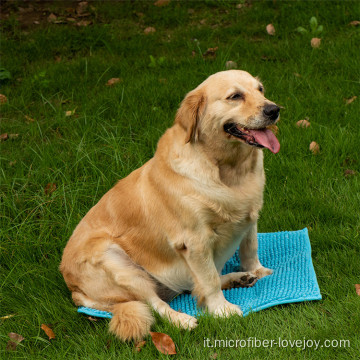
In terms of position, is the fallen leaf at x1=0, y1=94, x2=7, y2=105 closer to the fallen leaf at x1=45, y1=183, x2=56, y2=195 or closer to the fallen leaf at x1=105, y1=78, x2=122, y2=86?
the fallen leaf at x1=105, y1=78, x2=122, y2=86

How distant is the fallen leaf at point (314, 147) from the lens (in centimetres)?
467

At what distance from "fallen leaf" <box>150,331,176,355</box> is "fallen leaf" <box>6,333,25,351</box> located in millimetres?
791

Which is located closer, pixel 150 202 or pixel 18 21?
pixel 150 202

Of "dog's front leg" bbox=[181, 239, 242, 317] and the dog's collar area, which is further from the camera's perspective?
"dog's front leg" bbox=[181, 239, 242, 317]

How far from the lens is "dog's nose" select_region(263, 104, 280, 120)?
9.87 ft

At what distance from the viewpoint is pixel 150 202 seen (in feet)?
11.2

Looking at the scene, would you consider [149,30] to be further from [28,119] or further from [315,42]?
[28,119]

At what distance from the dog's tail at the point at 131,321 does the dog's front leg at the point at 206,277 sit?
13.3 inches

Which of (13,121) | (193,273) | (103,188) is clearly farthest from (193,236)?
(13,121)

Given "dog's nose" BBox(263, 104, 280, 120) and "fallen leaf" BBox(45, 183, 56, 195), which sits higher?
"dog's nose" BBox(263, 104, 280, 120)

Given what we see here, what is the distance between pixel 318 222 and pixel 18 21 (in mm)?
5105

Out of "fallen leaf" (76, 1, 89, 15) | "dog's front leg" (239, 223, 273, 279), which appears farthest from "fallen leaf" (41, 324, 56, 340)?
"fallen leaf" (76, 1, 89, 15)

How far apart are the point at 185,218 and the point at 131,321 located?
0.65 m

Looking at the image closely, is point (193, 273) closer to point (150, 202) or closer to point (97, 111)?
point (150, 202)
